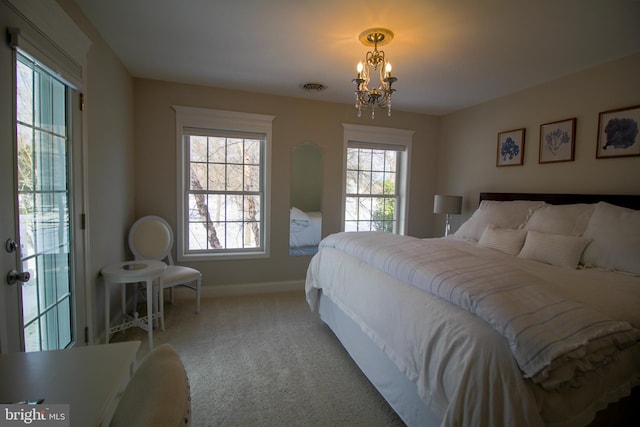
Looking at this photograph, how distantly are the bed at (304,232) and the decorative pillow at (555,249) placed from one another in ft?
7.87

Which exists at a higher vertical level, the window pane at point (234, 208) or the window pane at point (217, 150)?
the window pane at point (217, 150)

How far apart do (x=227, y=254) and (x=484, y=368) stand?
320 centimetres

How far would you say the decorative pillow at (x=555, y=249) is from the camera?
222 cm

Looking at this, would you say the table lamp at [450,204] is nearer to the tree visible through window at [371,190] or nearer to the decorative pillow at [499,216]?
the decorative pillow at [499,216]

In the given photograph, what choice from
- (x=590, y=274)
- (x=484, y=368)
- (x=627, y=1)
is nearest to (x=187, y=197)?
(x=484, y=368)

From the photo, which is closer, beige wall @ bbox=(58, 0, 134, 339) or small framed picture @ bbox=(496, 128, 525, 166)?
beige wall @ bbox=(58, 0, 134, 339)

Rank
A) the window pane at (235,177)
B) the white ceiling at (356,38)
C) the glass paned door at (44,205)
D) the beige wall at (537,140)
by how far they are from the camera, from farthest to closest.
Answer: the window pane at (235,177) < the beige wall at (537,140) < the white ceiling at (356,38) < the glass paned door at (44,205)

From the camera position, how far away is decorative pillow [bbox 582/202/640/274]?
6.61ft

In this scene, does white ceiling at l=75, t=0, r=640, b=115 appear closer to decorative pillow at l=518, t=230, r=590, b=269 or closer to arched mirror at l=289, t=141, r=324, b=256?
arched mirror at l=289, t=141, r=324, b=256

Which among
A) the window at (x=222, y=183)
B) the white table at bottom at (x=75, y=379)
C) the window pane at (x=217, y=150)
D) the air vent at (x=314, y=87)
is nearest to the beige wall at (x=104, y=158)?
the window at (x=222, y=183)

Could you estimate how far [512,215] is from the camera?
2.99m

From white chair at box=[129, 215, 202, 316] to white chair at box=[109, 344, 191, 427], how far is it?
235 cm

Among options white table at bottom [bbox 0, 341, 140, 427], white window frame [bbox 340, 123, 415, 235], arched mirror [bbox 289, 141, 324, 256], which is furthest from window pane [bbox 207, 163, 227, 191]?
white table at bottom [bbox 0, 341, 140, 427]

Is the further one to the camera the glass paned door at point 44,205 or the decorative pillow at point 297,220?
the decorative pillow at point 297,220
